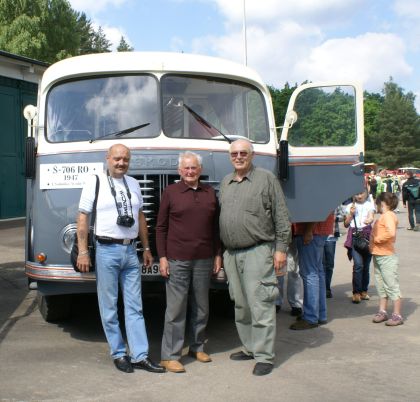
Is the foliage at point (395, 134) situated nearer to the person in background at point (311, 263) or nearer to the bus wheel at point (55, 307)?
the person in background at point (311, 263)

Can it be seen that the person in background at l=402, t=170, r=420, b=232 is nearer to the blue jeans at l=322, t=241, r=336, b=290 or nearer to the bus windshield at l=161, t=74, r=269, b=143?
the blue jeans at l=322, t=241, r=336, b=290

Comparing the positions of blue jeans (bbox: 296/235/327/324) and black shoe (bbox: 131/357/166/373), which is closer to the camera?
black shoe (bbox: 131/357/166/373)

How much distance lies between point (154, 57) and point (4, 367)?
3256mm

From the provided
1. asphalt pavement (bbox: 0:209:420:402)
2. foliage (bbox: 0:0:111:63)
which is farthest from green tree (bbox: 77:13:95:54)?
asphalt pavement (bbox: 0:209:420:402)

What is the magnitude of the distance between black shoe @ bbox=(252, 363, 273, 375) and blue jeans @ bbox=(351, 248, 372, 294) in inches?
130

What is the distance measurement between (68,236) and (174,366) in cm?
155

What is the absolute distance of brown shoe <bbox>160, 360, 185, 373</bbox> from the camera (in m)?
5.36

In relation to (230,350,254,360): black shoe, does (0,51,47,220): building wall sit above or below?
above

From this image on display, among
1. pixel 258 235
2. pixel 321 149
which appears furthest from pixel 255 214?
pixel 321 149

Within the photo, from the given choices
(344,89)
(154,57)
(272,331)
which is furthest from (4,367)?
(344,89)

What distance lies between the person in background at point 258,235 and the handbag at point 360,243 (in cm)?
303

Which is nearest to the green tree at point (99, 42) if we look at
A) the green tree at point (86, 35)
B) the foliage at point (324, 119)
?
the green tree at point (86, 35)

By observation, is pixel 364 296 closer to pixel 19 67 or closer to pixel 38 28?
pixel 19 67

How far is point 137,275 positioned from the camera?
5.47m
